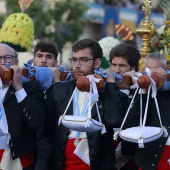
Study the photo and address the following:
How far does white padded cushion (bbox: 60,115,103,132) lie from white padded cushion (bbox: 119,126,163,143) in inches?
8.0

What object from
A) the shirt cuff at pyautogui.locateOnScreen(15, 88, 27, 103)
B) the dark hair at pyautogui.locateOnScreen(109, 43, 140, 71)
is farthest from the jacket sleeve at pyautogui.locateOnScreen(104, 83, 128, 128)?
the dark hair at pyautogui.locateOnScreen(109, 43, 140, 71)

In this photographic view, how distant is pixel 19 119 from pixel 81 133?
54 centimetres

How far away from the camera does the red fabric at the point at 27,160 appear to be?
5.71 meters

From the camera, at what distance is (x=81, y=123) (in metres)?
5.03

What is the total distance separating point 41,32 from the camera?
78.2 ft

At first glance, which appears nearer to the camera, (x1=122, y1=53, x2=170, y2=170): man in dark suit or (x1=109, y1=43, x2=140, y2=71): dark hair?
(x1=122, y1=53, x2=170, y2=170): man in dark suit

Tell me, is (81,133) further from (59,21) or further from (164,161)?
(59,21)

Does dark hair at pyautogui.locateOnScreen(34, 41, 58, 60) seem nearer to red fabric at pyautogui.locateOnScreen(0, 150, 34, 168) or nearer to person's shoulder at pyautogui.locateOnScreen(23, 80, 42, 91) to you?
person's shoulder at pyautogui.locateOnScreen(23, 80, 42, 91)

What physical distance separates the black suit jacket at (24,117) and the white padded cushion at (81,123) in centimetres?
50

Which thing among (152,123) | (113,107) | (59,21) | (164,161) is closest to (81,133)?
(113,107)

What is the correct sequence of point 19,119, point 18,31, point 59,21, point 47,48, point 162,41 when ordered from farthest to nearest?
point 59,21
point 18,31
point 162,41
point 47,48
point 19,119

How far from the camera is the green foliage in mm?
23641

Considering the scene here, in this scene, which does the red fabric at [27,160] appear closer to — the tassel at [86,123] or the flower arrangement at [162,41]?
the tassel at [86,123]

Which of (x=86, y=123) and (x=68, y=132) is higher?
(x=86, y=123)
